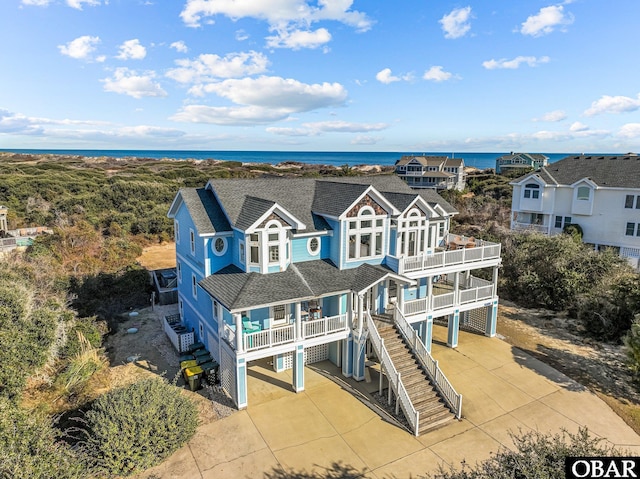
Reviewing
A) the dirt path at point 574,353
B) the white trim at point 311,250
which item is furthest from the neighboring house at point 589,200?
the white trim at point 311,250

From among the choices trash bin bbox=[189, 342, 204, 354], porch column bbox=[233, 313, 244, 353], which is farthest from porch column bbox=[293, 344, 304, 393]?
trash bin bbox=[189, 342, 204, 354]

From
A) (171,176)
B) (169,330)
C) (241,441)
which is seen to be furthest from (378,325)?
(171,176)

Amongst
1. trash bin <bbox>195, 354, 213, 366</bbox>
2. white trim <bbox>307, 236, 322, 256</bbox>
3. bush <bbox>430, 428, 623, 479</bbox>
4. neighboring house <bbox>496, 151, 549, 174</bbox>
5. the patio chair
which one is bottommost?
trash bin <bbox>195, 354, 213, 366</bbox>

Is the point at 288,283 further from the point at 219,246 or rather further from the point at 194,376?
the point at 194,376

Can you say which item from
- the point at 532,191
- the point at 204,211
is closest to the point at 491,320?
the point at 204,211

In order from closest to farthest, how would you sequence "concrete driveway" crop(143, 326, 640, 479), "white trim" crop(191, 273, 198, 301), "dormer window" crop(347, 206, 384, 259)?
"concrete driveway" crop(143, 326, 640, 479) < "dormer window" crop(347, 206, 384, 259) < "white trim" crop(191, 273, 198, 301)

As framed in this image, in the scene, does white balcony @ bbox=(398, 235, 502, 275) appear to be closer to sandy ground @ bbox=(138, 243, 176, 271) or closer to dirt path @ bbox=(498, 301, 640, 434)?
dirt path @ bbox=(498, 301, 640, 434)

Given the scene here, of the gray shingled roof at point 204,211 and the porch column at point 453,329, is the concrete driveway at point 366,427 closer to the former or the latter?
the porch column at point 453,329

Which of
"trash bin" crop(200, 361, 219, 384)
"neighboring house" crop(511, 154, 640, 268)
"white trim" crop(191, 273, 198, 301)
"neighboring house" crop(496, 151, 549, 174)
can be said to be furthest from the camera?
"neighboring house" crop(496, 151, 549, 174)
